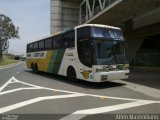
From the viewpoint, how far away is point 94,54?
49.6 ft

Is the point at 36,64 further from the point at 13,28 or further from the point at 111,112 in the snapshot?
the point at 13,28

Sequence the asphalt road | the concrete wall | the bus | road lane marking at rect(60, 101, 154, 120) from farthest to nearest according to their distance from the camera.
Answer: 1. the concrete wall
2. the bus
3. the asphalt road
4. road lane marking at rect(60, 101, 154, 120)

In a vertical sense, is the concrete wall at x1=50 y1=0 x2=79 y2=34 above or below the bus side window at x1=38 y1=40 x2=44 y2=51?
above

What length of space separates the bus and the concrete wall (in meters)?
34.7

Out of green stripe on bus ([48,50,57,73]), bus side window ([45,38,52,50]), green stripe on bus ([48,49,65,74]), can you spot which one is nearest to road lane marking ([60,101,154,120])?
green stripe on bus ([48,49,65,74])

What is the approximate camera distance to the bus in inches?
597

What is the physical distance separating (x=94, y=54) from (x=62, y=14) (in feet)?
133

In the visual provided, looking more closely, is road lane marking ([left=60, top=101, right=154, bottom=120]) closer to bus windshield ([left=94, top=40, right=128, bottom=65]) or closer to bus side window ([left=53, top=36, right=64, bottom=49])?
bus windshield ([left=94, top=40, right=128, bottom=65])

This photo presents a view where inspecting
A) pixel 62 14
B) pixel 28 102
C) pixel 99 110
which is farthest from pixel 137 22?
pixel 99 110

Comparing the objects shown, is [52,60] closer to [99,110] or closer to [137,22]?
[99,110]


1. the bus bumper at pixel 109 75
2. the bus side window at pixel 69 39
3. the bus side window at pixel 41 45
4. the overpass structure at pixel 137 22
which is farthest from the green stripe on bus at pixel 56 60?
the overpass structure at pixel 137 22

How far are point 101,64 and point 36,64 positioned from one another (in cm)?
1319

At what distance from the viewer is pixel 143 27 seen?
34.8m

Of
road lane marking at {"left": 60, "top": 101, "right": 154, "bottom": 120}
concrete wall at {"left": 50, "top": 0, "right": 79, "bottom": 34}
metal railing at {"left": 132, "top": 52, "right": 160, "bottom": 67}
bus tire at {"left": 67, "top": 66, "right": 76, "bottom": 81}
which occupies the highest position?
concrete wall at {"left": 50, "top": 0, "right": 79, "bottom": 34}
